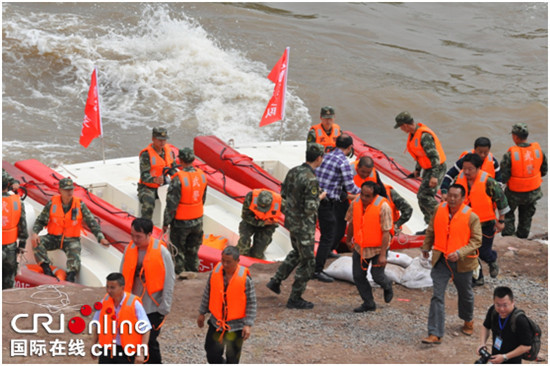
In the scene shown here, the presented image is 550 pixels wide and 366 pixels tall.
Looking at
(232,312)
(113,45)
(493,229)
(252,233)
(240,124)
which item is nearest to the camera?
(232,312)

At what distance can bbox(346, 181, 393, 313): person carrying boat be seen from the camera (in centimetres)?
720

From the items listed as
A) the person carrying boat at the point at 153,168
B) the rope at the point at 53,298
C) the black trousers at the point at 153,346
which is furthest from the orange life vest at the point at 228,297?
the person carrying boat at the point at 153,168

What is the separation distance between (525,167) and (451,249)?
10.4 ft

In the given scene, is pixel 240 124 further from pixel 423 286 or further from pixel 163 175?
pixel 423 286

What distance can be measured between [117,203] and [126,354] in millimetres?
5701

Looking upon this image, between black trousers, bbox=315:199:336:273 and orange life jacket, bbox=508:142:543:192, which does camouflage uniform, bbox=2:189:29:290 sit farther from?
orange life jacket, bbox=508:142:543:192

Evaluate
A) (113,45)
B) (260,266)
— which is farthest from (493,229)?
(113,45)

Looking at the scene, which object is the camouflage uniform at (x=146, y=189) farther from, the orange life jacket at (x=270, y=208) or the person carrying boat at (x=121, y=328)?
the person carrying boat at (x=121, y=328)

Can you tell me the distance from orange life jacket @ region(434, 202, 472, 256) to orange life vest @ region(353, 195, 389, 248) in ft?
1.86

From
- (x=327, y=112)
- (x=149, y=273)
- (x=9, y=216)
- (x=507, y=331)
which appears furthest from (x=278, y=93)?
(x=507, y=331)

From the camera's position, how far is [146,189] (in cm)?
1027

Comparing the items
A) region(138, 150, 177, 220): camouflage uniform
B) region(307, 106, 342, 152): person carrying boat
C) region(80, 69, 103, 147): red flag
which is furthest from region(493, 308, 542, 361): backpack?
region(80, 69, 103, 147): red flag

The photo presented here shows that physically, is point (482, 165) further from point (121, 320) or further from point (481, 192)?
point (121, 320)

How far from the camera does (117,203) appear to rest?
1112 cm
